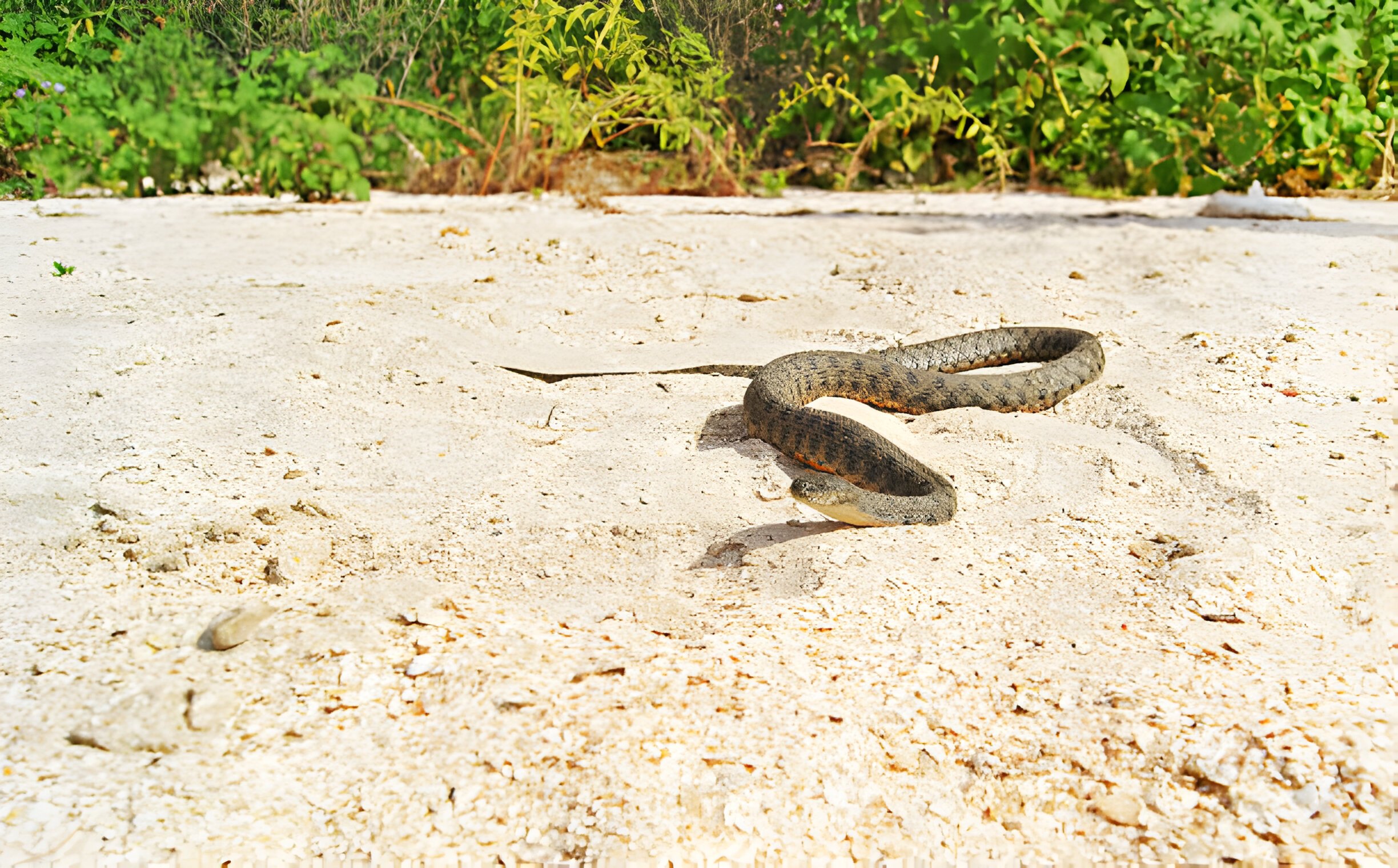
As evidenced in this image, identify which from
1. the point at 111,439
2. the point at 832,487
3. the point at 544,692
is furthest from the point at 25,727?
the point at 832,487

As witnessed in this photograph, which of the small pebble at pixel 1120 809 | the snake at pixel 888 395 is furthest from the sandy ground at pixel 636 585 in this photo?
the snake at pixel 888 395

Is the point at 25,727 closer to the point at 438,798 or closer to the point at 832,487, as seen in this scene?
the point at 438,798

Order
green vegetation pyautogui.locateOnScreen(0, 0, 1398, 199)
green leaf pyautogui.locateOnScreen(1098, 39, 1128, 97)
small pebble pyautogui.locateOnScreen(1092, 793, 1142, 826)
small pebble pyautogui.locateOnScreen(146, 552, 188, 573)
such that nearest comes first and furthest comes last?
1. small pebble pyautogui.locateOnScreen(1092, 793, 1142, 826)
2. small pebble pyautogui.locateOnScreen(146, 552, 188, 573)
3. green vegetation pyautogui.locateOnScreen(0, 0, 1398, 199)
4. green leaf pyautogui.locateOnScreen(1098, 39, 1128, 97)

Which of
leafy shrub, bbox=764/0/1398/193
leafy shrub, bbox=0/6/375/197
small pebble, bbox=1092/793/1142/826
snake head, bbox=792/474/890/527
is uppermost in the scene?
leafy shrub, bbox=764/0/1398/193

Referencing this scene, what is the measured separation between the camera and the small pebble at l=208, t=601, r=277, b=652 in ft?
6.66

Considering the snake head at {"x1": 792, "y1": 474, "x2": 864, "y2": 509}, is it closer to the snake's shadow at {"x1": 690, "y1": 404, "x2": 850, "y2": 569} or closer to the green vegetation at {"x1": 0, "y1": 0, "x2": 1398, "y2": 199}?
the snake's shadow at {"x1": 690, "y1": 404, "x2": 850, "y2": 569}

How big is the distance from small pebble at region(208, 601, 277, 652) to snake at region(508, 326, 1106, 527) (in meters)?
1.40

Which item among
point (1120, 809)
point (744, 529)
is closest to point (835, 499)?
point (744, 529)

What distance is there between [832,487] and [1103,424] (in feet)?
5.07

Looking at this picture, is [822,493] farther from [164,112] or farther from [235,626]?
[164,112]

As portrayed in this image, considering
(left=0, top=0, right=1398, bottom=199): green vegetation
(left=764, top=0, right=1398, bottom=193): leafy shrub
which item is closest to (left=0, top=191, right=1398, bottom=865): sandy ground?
(left=0, top=0, right=1398, bottom=199): green vegetation

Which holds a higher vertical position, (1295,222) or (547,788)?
(1295,222)

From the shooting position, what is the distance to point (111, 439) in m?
3.07

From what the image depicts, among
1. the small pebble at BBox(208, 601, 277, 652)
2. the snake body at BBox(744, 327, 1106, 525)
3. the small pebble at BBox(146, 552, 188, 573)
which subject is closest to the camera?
the small pebble at BBox(208, 601, 277, 652)
